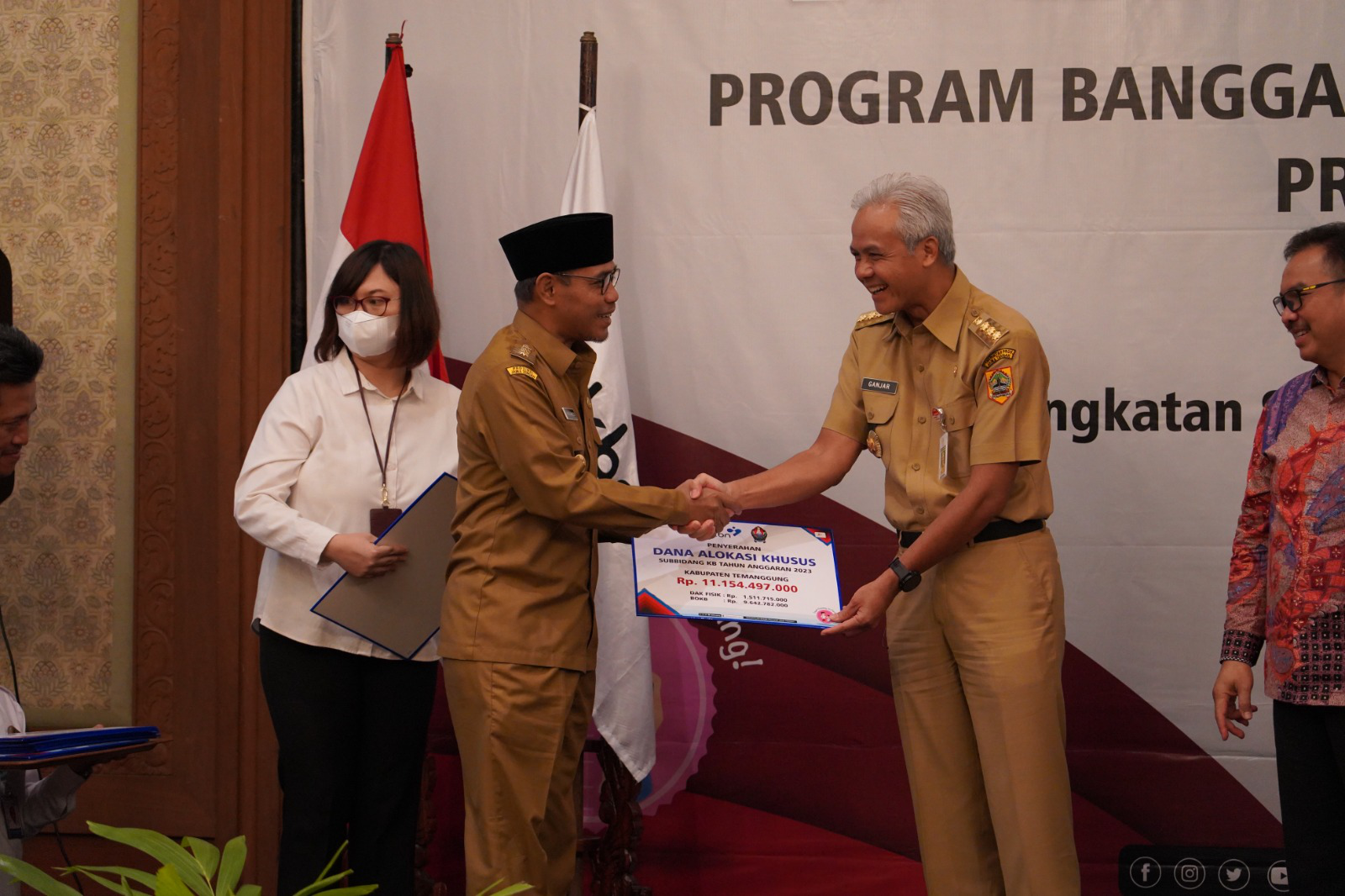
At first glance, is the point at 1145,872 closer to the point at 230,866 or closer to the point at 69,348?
the point at 230,866

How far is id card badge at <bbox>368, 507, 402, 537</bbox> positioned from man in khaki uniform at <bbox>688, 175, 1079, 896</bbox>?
3.10 feet

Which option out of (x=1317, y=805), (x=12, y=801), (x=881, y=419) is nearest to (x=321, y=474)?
(x=12, y=801)

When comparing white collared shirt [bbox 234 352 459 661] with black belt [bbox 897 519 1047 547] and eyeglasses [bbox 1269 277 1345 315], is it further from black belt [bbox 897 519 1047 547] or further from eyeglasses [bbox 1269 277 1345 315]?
eyeglasses [bbox 1269 277 1345 315]

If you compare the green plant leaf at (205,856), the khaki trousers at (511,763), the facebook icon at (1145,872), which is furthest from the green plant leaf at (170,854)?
the facebook icon at (1145,872)

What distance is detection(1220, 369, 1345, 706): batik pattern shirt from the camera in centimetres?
210

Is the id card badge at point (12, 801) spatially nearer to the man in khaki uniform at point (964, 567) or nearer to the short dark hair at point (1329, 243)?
the man in khaki uniform at point (964, 567)

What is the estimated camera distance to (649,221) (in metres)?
3.27

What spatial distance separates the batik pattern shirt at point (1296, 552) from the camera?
2.10 m

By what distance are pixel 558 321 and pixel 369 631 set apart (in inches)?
28.8

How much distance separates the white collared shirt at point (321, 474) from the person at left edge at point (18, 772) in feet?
1.41

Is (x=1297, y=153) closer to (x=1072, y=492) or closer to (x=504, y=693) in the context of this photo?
(x=1072, y=492)

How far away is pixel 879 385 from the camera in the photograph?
2527mm

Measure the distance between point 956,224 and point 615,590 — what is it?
1.31 meters

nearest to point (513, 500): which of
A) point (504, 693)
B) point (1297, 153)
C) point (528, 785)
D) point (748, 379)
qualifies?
point (504, 693)
